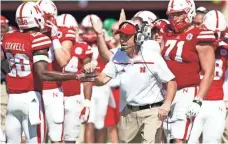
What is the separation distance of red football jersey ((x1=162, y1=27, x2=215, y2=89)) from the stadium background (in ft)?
29.3

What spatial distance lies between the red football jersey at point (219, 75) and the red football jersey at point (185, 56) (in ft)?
1.56

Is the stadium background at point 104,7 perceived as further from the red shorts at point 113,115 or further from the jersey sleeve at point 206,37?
the jersey sleeve at point 206,37

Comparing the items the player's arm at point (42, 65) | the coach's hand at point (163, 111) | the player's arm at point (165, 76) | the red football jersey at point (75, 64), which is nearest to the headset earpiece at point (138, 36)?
the player's arm at point (165, 76)

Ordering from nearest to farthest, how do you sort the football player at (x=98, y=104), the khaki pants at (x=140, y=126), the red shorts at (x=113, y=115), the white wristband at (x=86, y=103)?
the khaki pants at (x=140, y=126) → the white wristband at (x=86, y=103) → the football player at (x=98, y=104) → the red shorts at (x=113, y=115)

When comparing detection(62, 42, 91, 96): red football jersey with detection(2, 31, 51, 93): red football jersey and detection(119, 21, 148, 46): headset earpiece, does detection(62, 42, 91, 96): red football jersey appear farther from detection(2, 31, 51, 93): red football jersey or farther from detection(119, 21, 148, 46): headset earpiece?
detection(119, 21, 148, 46): headset earpiece

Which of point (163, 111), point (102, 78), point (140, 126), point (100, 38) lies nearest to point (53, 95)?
point (100, 38)

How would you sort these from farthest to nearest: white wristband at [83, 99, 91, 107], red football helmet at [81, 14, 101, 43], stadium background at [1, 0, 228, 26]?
stadium background at [1, 0, 228, 26] → red football helmet at [81, 14, 101, 43] → white wristband at [83, 99, 91, 107]

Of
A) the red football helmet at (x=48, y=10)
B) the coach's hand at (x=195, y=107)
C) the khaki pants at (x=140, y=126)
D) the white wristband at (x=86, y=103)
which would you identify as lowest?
the white wristband at (x=86, y=103)

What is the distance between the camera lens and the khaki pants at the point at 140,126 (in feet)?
28.5

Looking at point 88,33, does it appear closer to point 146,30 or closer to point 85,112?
point 85,112

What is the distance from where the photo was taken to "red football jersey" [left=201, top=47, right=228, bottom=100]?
948cm

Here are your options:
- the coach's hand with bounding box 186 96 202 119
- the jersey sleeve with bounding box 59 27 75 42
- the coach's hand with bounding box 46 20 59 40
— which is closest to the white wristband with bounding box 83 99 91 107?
the jersey sleeve with bounding box 59 27 75 42

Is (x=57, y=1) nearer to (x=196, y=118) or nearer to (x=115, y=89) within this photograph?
(x=115, y=89)

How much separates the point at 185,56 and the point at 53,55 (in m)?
1.81
